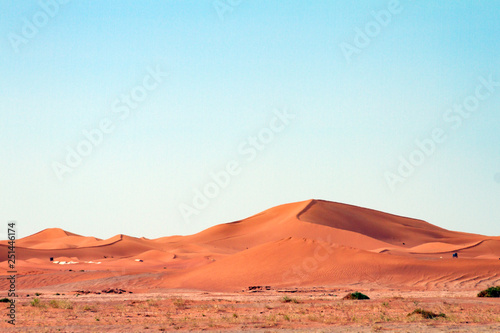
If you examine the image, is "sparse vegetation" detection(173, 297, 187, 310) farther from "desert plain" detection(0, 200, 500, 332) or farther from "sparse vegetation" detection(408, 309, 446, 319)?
"sparse vegetation" detection(408, 309, 446, 319)

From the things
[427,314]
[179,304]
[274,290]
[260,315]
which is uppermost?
[274,290]

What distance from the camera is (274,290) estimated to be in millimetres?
35969

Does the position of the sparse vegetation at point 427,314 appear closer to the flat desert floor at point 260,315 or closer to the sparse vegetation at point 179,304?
the flat desert floor at point 260,315

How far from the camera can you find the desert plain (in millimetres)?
20406

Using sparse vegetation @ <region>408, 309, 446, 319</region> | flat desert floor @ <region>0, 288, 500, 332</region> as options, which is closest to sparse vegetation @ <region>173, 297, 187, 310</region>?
flat desert floor @ <region>0, 288, 500, 332</region>

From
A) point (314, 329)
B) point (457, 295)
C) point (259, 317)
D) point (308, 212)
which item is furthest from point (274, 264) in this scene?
point (308, 212)

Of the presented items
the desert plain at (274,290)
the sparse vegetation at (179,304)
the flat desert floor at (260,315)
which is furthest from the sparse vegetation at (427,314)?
the sparse vegetation at (179,304)

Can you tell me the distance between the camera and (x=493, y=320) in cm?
2081

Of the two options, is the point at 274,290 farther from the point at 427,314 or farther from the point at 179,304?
the point at 427,314

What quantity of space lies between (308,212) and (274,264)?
55283mm

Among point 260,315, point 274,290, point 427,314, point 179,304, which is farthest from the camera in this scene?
point 274,290

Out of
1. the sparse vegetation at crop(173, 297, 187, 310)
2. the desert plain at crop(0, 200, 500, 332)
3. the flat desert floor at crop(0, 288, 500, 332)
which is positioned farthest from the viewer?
the sparse vegetation at crop(173, 297, 187, 310)

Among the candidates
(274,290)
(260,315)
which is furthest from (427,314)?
(274,290)

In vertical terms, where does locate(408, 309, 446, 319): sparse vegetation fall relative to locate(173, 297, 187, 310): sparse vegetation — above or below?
below
